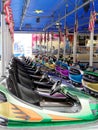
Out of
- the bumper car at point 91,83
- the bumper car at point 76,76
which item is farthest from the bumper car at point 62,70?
the bumper car at point 91,83

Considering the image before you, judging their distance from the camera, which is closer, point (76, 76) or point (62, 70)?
point (76, 76)

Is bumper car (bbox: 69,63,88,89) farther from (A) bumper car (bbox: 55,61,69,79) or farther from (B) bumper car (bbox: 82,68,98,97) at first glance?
(B) bumper car (bbox: 82,68,98,97)

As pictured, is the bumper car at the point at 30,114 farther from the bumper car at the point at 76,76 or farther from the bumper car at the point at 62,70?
the bumper car at the point at 62,70

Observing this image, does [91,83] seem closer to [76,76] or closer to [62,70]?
[76,76]

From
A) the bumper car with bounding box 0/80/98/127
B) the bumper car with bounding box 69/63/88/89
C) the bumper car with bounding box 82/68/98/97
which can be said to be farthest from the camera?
the bumper car with bounding box 69/63/88/89

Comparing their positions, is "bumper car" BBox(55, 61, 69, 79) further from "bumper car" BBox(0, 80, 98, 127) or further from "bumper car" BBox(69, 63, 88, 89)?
"bumper car" BBox(0, 80, 98, 127)

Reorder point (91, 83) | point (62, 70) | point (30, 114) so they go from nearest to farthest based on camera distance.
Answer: point (30, 114), point (91, 83), point (62, 70)

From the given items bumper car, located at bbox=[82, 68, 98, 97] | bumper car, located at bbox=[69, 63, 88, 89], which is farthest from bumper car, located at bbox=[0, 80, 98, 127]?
bumper car, located at bbox=[69, 63, 88, 89]

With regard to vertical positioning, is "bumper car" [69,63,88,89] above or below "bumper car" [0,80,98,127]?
below

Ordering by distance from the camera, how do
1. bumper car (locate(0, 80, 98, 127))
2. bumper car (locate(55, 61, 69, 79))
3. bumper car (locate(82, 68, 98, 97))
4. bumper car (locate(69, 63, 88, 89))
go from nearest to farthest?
bumper car (locate(0, 80, 98, 127)) < bumper car (locate(82, 68, 98, 97)) < bumper car (locate(69, 63, 88, 89)) < bumper car (locate(55, 61, 69, 79))

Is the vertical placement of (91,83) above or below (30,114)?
below

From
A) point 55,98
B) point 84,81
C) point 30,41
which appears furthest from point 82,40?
point 55,98

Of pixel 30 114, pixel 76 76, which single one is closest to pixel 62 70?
pixel 76 76

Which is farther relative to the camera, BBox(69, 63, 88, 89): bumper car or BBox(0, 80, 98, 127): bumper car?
BBox(69, 63, 88, 89): bumper car
